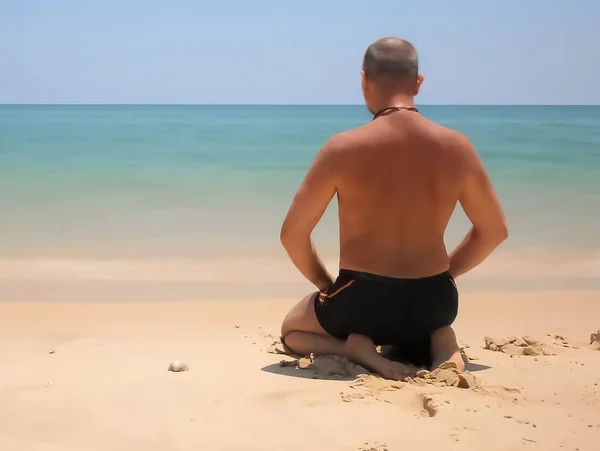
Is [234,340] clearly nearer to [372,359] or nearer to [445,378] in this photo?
[372,359]

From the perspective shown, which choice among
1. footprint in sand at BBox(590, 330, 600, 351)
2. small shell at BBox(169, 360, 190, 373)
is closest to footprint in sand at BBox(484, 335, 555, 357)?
footprint in sand at BBox(590, 330, 600, 351)

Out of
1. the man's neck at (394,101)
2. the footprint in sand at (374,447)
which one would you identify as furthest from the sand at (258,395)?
the man's neck at (394,101)

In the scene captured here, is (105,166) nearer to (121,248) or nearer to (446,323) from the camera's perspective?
(121,248)

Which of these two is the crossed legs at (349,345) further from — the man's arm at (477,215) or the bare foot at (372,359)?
the man's arm at (477,215)

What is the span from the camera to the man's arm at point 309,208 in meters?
2.82

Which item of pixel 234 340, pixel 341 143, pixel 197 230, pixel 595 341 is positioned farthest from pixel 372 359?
pixel 197 230

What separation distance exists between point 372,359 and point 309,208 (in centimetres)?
57

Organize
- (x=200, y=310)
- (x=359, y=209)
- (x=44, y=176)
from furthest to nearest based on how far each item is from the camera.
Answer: (x=44, y=176) < (x=200, y=310) < (x=359, y=209)

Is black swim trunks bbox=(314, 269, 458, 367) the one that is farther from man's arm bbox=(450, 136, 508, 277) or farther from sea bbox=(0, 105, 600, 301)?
sea bbox=(0, 105, 600, 301)

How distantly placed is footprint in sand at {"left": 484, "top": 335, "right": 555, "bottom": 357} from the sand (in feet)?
0.04

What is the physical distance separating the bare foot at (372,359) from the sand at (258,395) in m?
0.04

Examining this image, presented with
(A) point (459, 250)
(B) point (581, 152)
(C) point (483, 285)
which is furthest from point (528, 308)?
(B) point (581, 152)

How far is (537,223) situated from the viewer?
8367mm

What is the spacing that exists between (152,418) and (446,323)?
3.68 feet
